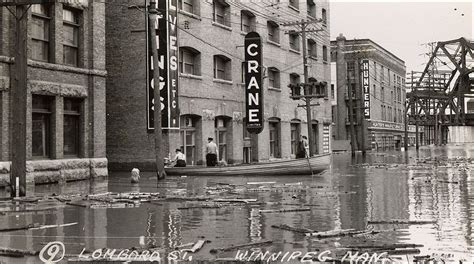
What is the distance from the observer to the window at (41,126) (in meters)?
23.0

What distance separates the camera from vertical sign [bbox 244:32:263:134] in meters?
34.8

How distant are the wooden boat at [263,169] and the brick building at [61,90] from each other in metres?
3.97

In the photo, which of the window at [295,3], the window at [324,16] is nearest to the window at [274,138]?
the window at [295,3]

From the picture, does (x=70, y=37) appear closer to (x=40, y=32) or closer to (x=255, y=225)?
(x=40, y=32)

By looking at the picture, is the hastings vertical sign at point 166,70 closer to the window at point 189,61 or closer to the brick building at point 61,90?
the brick building at point 61,90

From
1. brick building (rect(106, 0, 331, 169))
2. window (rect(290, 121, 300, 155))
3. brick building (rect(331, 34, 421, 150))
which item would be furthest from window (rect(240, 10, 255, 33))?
brick building (rect(331, 34, 421, 150))

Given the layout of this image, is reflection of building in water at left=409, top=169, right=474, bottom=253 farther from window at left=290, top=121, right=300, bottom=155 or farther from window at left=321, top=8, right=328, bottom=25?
window at left=321, top=8, right=328, bottom=25

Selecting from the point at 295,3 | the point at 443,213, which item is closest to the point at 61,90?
the point at 443,213

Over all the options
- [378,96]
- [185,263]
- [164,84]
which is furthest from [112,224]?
[378,96]

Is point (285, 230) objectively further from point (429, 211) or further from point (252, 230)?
point (429, 211)

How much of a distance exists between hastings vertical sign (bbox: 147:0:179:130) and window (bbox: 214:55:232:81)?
23.6 ft

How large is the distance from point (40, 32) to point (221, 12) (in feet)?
50.3

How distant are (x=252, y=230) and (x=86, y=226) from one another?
3247 millimetres

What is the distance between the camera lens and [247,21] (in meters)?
39.9
